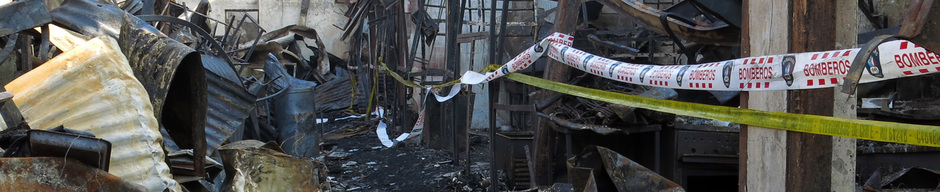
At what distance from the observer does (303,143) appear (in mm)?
9422

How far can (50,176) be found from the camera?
2402 millimetres

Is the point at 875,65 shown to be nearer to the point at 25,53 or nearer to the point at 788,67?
the point at 788,67

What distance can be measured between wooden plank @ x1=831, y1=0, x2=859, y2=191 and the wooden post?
126 inches

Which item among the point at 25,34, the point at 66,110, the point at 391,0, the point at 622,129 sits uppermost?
the point at 391,0

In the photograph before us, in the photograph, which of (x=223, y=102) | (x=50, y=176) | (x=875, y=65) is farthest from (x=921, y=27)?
(x=223, y=102)

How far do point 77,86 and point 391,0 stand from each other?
10.8 meters

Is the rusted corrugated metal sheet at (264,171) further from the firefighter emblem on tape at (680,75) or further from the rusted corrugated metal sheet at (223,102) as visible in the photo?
the firefighter emblem on tape at (680,75)

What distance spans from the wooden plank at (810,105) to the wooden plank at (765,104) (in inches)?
1.9

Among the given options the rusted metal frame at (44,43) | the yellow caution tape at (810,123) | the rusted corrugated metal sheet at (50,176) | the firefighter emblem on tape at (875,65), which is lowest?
the rusted corrugated metal sheet at (50,176)

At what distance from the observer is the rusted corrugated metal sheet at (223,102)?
5.41 metres

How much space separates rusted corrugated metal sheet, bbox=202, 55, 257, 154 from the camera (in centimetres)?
541

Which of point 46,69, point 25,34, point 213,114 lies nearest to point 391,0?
point 213,114

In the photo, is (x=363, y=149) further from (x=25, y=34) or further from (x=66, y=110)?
(x=66, y=110)

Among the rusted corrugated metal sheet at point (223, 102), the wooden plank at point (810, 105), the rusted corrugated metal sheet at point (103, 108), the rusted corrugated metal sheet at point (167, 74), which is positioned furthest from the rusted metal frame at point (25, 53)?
the wooden plank at point (810, 105)
